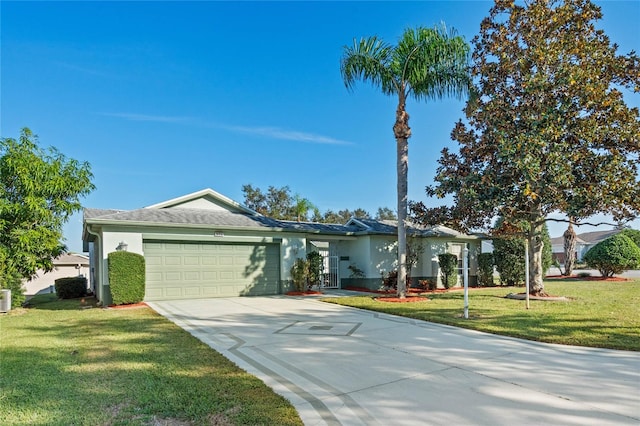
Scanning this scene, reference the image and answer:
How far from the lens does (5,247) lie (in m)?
12.1

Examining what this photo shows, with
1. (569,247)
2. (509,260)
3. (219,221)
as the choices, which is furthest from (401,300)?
(569,247)

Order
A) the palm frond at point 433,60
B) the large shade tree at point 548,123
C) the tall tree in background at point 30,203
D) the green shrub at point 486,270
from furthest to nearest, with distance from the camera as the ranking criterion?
the green shrub at point 486,270 < the palm frond at point 433,60 < the tall tree in background at point 30,203 < the large shade tree at point 548,123

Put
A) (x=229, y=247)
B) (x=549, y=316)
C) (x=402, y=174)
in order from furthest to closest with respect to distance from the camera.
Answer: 1. (x=229, y=247)
2. (x=402, y=174)
3. (x=549, y=316)

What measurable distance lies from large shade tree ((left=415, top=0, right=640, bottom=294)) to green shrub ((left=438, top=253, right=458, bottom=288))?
175 inches

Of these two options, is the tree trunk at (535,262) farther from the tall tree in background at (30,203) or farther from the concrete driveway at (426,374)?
the tall tree in background at (30,203)

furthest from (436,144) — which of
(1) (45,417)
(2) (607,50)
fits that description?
(1) (45,417)

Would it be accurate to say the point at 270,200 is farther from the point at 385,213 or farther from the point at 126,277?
the point at 126,277

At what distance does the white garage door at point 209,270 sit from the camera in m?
13.2

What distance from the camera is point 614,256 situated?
20031 mm

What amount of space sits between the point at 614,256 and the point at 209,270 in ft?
68.3

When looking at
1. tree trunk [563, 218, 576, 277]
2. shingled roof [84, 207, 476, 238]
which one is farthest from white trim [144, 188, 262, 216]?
tree trunk [563, 218, 576, 277]

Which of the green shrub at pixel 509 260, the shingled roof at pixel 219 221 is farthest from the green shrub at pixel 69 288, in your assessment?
the green shrub at pixel 509 260

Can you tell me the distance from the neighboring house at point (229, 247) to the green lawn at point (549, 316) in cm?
390

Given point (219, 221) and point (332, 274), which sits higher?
point (219, 221)
